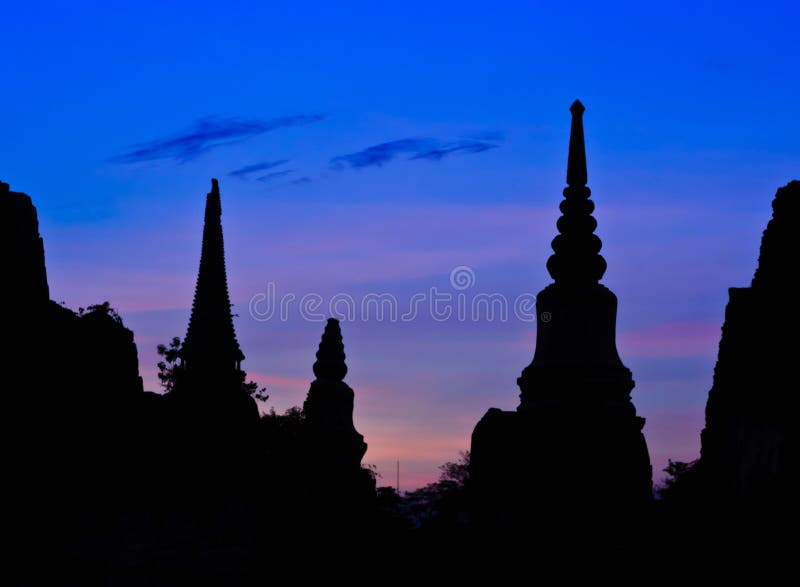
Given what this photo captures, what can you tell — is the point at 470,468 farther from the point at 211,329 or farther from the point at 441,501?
the point at 211,329

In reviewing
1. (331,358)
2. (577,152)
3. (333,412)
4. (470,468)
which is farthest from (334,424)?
(577,152)

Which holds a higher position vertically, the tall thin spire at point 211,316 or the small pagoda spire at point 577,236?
the tall thin spire at point 211,316

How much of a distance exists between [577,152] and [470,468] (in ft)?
12.6

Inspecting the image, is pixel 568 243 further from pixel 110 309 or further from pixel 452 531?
pixel 110 309

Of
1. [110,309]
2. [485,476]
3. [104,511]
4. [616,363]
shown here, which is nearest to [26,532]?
[104,511]

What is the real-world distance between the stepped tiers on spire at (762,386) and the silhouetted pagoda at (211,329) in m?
30.1

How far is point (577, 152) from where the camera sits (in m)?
13.9

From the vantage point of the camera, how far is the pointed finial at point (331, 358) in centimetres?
2148

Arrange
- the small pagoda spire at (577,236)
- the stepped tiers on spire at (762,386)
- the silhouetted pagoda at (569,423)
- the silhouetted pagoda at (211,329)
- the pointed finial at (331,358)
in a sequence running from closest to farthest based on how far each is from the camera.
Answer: the stepped tiers on spire at (762,386)
the silhouetted pagoda at (569,423)
the small pagoda spire at (577,236)
the pointed finial at (331,358)
the silhouetted pagoda at (211,329)

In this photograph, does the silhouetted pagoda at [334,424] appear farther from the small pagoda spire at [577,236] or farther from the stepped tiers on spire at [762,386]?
the stepped tiers on spire at [762,386]

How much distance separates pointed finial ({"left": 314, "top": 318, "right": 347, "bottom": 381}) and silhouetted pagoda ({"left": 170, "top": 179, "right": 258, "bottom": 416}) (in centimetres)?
1689

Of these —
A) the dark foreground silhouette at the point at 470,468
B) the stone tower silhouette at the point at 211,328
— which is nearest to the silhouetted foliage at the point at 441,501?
the dark foreground silhouette at the point at 470,468

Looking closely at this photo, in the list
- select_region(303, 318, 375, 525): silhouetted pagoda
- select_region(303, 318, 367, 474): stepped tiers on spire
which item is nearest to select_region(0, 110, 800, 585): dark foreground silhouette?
select_region(303, 318, 375, 525): silhouetted pagoda

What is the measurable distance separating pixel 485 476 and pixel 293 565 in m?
2.86
